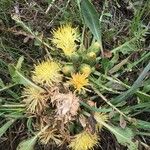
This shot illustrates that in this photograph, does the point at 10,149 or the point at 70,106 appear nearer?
the point at 70,106

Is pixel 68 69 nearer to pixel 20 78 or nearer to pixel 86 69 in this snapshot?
pixel 86 69

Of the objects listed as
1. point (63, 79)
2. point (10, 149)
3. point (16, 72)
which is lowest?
point (10, 149)

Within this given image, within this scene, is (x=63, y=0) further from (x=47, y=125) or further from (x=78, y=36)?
(x=47, y=125)

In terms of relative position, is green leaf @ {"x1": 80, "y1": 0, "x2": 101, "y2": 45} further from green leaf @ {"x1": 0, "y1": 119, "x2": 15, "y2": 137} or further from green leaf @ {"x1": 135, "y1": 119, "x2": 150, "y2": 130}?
green leaf @ {"x1": 0, "y1": 119, "x2": 15, "y2": 137}

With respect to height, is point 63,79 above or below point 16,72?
below

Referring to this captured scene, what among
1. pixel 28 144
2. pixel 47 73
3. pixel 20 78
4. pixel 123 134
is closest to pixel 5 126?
pixel 28 144

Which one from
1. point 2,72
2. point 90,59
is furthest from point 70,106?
point 2,72

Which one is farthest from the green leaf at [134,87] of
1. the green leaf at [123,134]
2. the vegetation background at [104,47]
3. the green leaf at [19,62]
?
the green leaf at [19,62]
